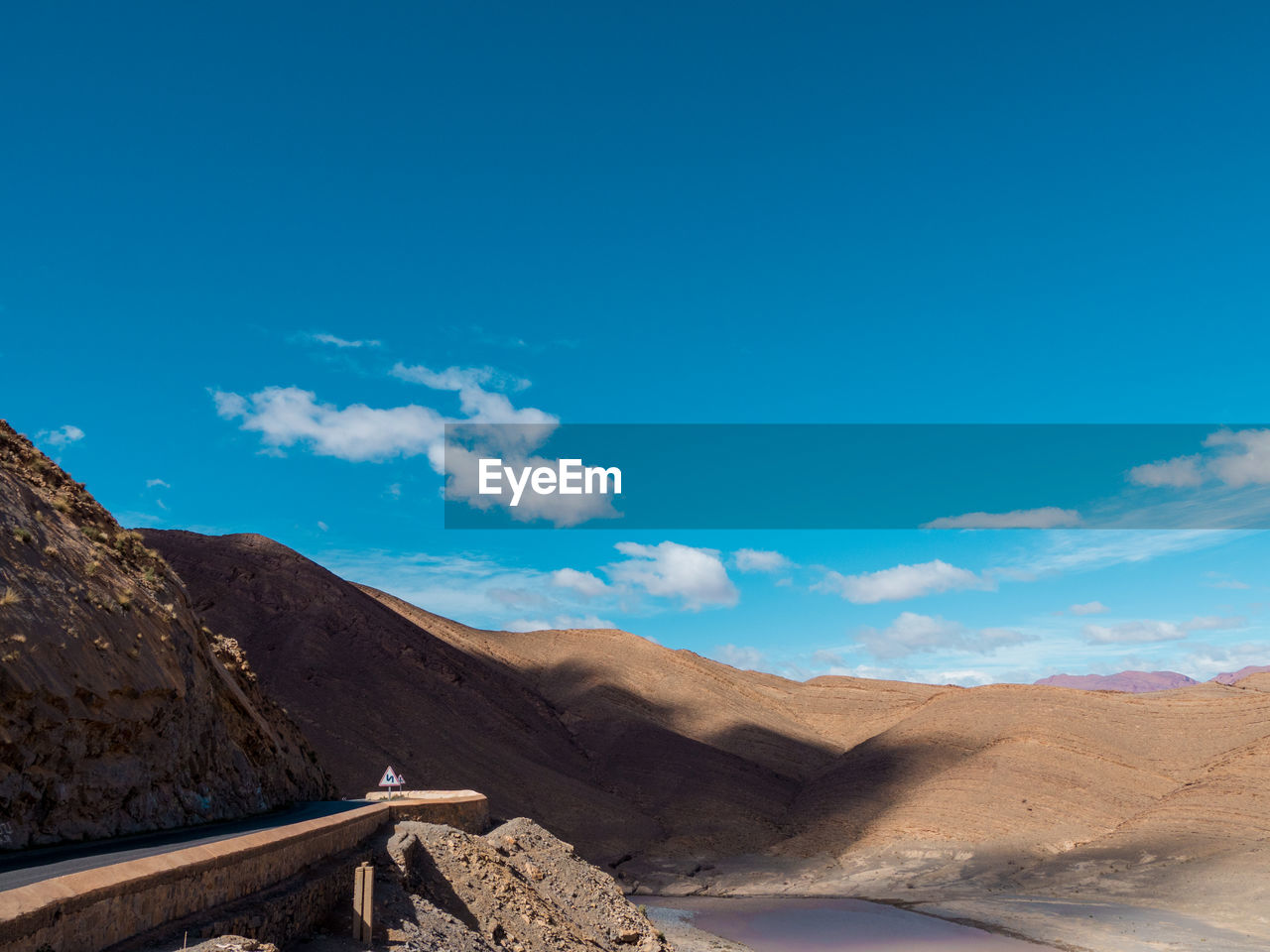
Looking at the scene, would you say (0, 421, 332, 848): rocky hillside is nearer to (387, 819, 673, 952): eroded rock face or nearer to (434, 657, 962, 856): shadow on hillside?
(387, 819, 673, 952): eroded rock face

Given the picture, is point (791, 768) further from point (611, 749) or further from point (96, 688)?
point (96, 688)

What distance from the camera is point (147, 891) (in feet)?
26.8

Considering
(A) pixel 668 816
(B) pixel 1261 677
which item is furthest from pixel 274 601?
(B) pixel 1261 677

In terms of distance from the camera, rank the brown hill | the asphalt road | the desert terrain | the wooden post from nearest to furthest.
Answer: the asphalt road → the wooden post → the desert terrain → the brown hill

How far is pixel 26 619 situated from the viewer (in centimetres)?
1256

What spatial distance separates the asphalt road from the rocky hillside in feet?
1.25

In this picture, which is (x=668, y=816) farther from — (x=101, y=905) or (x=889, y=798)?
(x=101, y=905)

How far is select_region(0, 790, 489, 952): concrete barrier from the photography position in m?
6.77

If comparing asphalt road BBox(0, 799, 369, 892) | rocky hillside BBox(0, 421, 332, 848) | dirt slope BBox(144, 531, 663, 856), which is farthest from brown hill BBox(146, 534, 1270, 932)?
asphalt road BBox(0, 799, 369, 892)

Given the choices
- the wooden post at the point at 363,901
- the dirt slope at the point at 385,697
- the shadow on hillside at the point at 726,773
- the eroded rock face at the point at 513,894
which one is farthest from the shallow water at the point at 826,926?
the wooden post at the point at 363,901

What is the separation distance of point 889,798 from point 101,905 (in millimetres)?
48749

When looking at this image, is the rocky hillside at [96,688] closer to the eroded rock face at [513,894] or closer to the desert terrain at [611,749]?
the desert terrain at [611,749]

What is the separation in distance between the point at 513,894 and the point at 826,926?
70.9 ft

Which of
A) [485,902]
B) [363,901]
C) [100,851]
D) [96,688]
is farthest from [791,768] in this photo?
[100,851]
